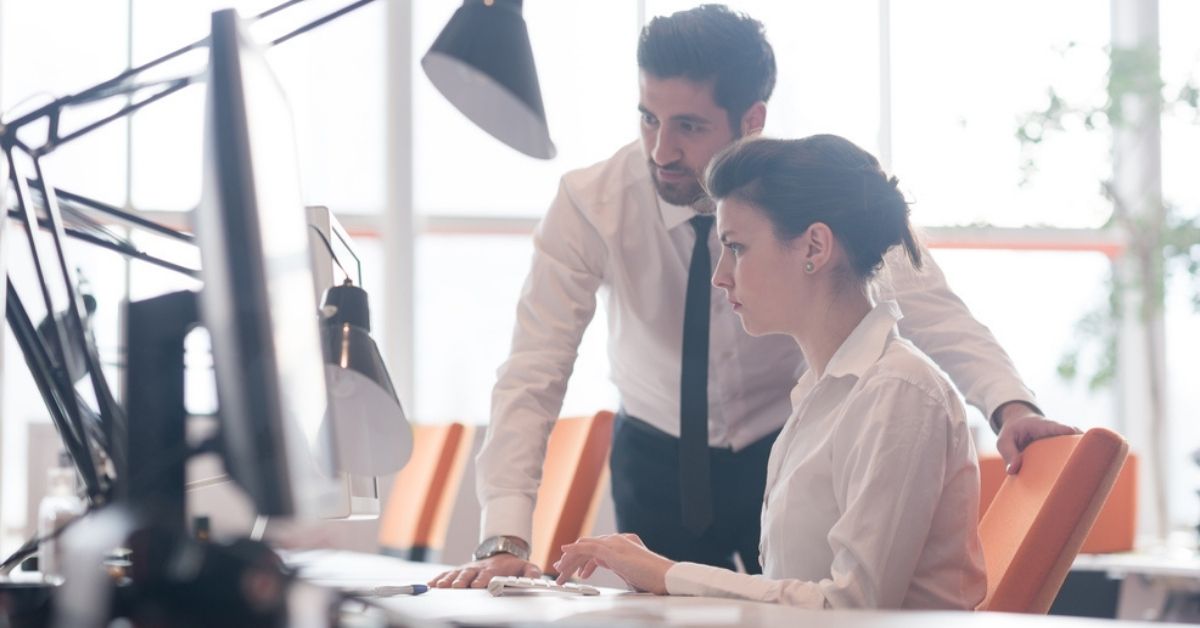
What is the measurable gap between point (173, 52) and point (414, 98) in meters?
4.96

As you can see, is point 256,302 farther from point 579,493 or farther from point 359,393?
point 579,493

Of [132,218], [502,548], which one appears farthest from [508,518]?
[132,218]

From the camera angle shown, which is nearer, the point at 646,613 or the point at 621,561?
the point at 646,613

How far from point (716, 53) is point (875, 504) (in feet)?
3.07

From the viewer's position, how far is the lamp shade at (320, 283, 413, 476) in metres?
1.43

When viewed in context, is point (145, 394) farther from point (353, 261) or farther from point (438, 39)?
point (353, 261)

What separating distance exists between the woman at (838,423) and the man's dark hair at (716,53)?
1.02ft

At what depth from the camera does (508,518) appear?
210cm

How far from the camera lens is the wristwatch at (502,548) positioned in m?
2.00

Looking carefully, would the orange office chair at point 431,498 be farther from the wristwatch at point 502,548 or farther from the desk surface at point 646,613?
the desk surface at point 646,613

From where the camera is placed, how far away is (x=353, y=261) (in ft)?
6.43

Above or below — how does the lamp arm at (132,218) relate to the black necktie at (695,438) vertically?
above

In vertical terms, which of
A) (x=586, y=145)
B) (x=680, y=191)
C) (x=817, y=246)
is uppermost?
(x=586, y=145)

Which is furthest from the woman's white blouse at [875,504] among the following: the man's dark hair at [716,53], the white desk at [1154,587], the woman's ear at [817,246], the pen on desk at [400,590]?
the white desk at [1154,587]
